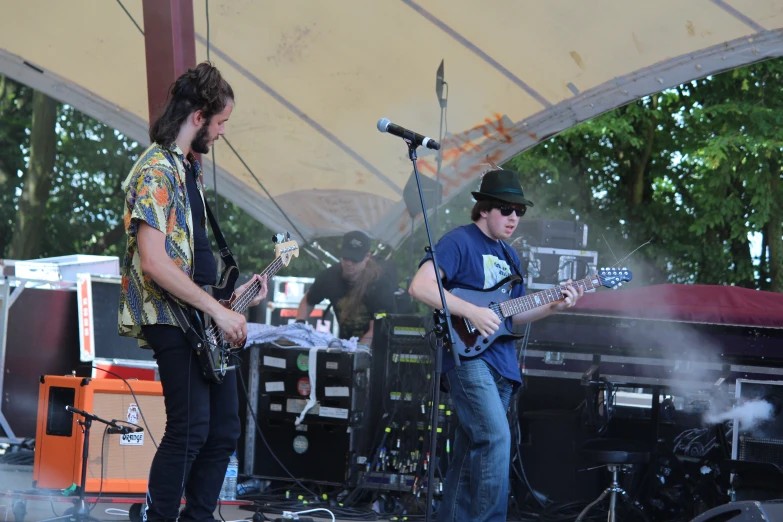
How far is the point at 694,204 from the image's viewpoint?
15.7 m

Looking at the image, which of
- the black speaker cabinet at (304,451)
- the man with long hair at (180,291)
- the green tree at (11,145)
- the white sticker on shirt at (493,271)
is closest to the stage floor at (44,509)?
the black speaker cabinet at (304,451)

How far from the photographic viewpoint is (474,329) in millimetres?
4605

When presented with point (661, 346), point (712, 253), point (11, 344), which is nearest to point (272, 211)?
point (11, 344)

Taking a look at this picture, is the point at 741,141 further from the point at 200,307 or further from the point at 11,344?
the point at 200,307

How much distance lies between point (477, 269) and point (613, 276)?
2.97ft

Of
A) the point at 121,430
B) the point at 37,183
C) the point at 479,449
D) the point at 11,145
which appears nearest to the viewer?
the point at 479,449

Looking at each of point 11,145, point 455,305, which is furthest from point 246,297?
point 11,145

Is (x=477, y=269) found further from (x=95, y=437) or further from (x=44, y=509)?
(x=44, y=509)

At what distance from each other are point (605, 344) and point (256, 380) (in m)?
2.60

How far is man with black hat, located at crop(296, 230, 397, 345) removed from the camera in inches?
308

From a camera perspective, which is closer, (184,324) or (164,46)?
(184,324)

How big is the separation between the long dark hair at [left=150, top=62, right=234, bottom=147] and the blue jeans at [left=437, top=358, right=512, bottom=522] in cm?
175

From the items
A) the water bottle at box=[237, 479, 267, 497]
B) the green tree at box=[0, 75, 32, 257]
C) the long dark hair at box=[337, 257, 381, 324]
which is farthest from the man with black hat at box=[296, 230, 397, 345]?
the green tree at box=[0, 75, 32, 257]

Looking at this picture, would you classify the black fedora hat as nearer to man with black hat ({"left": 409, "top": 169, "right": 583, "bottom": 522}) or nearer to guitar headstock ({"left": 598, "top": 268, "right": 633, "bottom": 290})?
man with black hat ({"left": 409, "top": 169, "right": 583, "bottom": 522})
